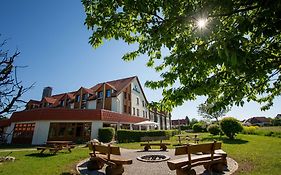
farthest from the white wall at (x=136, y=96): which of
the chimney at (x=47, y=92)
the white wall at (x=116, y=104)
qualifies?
the chimney at (x=47, y=92)

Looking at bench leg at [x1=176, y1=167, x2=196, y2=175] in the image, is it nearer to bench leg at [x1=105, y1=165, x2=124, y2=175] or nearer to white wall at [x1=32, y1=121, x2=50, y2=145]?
bench leg at [x1=105, y1=165, x2=124, y2=175]

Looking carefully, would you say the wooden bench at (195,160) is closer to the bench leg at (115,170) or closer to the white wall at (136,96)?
the bench leg at (115,170)

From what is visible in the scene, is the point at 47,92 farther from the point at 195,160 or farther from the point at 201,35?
the point at 201,35

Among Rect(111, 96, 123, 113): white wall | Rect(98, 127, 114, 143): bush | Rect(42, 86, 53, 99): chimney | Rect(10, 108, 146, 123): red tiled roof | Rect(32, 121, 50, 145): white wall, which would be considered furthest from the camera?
Rect(42, 86, 53, 99): chimney


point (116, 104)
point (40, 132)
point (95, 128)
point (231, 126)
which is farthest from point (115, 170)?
point (116, 104)

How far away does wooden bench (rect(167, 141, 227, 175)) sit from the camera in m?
6.29

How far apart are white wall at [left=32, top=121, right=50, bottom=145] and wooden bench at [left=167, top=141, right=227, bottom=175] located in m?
22.3

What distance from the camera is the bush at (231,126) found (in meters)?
20.5

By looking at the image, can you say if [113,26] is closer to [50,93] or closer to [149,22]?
[149,22]

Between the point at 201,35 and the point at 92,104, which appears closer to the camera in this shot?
the point at 201,35

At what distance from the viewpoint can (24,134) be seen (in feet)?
85.2

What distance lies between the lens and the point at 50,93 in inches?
1812

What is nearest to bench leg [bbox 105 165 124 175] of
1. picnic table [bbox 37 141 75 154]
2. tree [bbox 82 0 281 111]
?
tree [bbox 82 0 281 111]

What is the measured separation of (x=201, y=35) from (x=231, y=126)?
20180 millimetres
